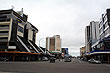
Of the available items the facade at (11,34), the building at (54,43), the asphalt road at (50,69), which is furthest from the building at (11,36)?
the building at (54,43)

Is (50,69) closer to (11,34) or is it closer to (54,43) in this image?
(11,34)

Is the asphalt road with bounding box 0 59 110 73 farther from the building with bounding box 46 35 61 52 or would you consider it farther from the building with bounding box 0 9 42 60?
the building with bounding box 46 35 61 52

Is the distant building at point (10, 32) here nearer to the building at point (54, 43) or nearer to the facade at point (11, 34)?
the facade at point (11, 34)

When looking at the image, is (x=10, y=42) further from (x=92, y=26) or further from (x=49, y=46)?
(x=49, y=46)

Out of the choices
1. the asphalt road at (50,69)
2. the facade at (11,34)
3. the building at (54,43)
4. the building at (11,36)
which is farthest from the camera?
the building at (54,43)

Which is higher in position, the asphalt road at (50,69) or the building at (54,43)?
the building at (54,43)

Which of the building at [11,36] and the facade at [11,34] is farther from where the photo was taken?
the facade at [11,34]

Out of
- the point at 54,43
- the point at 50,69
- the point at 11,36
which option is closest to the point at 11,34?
the point at 11,36

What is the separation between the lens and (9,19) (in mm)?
51469

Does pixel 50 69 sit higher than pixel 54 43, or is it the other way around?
pixel 54 43

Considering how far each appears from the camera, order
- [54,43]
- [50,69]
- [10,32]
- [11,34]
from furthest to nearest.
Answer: [54,43] < [11,34] < [10,32] < [50,69]

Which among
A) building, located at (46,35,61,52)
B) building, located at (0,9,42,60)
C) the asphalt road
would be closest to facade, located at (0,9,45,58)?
building, located at (0,9,42,60)

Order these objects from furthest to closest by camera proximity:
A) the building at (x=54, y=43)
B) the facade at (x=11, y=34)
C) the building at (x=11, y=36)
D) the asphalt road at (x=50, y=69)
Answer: the building at (x=54, y=43), the facade at (x=11, y=34), the building at (x=11, y=36), the asphalt road at (x=50, y=69)

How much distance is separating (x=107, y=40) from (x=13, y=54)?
35.1 meters
